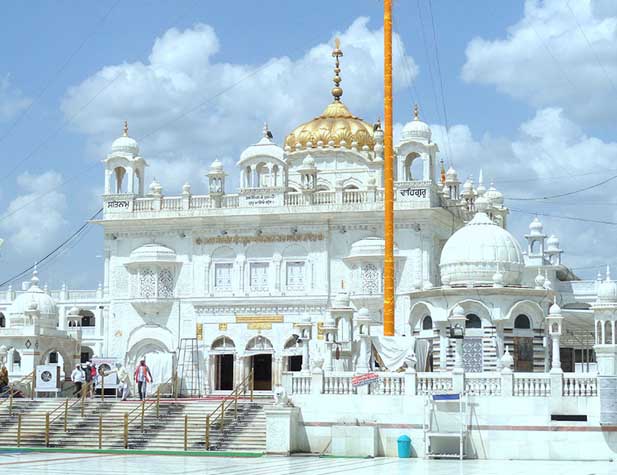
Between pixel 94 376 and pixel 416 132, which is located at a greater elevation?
pixel 416 132

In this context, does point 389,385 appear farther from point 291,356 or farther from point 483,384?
point 291,356

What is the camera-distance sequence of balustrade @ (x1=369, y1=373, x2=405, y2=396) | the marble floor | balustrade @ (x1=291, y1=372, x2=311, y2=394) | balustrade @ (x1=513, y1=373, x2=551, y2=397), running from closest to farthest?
the marble floor
balustrade @ (x1=513, y1=373, x2=551, y2=397)
balustrade @ (x1=369, y1=373, x2=405, y2=396)
balustrade @ (x1=291, y1=372, x2=311, y2=394)

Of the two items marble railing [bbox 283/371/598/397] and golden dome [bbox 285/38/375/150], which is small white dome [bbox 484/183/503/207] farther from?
marble railing [bbox 283/371/598/397]

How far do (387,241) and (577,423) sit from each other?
9726 millimetres

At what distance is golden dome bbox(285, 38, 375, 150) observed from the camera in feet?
164

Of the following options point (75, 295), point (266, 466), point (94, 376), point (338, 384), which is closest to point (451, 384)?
point (338, 384)

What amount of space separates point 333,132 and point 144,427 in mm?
21926

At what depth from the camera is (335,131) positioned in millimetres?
50344

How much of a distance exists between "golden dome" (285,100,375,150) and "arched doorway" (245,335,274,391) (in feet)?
32.9

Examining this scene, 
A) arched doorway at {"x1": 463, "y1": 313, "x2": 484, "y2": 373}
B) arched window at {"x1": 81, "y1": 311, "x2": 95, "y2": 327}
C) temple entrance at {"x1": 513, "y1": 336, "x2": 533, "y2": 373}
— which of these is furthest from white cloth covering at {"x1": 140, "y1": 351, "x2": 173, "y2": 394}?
arched window at {"x1": 81, "y1": 311, "x2": 95, "y2": 327}

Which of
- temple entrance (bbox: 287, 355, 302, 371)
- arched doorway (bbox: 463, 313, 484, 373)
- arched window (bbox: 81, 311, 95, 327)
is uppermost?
arched window (bbox: 81, 311, 95, 327)

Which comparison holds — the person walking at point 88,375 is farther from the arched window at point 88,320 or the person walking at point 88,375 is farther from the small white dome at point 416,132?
the arched window at point 88,320

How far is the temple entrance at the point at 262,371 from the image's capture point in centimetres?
4475

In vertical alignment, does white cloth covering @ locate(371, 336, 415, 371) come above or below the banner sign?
above
